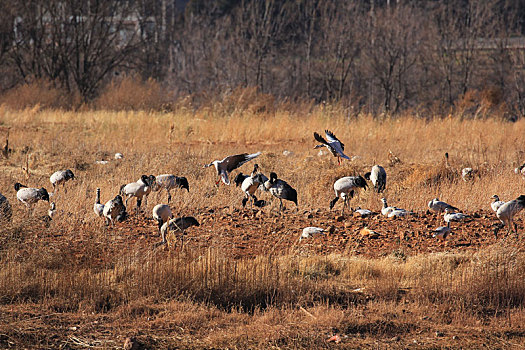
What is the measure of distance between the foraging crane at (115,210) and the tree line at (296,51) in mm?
17367

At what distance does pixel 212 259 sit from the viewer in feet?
19.3

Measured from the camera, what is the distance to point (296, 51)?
125 feet

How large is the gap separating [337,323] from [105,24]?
2500 centimetres

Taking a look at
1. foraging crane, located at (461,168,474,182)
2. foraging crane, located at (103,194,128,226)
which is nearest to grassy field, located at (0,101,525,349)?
foraging crane, located at (103,194,128,226)

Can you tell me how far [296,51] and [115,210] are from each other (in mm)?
32184

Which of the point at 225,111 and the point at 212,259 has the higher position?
the point at 212,259

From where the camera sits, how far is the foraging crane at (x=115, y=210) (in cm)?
717

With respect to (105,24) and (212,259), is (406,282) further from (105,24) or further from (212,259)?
(105,24)

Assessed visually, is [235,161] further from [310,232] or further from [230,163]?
[310,232]

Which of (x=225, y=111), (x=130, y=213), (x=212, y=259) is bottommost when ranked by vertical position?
(x=225, y=111)

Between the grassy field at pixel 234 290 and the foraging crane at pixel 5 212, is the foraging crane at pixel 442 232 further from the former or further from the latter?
the foraging crane at pixel 5 212

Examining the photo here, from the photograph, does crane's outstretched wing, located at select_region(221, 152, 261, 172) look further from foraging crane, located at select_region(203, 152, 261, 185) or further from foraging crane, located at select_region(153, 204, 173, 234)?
foraging crane, located at select_region(153, 204, 173, 234)

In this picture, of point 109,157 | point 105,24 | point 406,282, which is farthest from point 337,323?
point 105,24

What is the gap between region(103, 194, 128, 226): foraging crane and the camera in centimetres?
717
